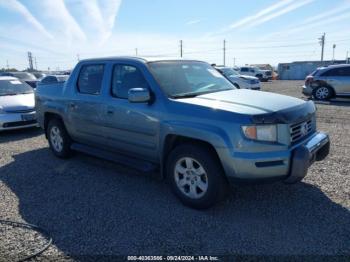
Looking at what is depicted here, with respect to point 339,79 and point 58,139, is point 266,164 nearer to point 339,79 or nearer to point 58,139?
point 58,139

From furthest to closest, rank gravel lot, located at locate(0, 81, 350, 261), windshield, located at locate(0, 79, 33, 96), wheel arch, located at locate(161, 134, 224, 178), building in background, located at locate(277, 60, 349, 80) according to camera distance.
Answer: building in background, located at locate(277, 60, 349, 80)
windshield, located at locate(0, 79, 33, 96)
wheel arch, located at locate(161, 134, 224, 178)
gravel lot, located at locate(0, 81, 350, 261)

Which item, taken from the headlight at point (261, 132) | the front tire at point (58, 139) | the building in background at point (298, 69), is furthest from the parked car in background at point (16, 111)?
the building in background at point (298, 69)

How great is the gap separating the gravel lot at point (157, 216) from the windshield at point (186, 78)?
144 centimetres

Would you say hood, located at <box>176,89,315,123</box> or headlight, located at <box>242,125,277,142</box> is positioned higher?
hood, located at <box>176,89,315,123</box>

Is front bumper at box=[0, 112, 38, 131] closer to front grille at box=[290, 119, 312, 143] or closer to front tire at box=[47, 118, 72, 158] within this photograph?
front tire at box=[47, 118, 72, 158]

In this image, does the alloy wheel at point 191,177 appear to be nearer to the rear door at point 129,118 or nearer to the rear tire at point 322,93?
the rear door at point 129,118

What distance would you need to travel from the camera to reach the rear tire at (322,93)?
1420cm

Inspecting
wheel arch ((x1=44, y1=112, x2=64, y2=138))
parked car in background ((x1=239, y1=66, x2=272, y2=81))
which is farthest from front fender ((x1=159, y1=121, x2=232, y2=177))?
parked car in background ((x1=239, y1=66, x2=272, y2=81))

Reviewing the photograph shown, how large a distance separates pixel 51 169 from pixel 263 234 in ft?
12.8

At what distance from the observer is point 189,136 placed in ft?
12.5

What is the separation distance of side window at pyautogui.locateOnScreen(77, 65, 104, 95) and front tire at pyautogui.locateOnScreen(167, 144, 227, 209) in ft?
6.40

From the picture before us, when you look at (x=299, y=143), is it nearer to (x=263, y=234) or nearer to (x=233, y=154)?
(x=233, y=154)

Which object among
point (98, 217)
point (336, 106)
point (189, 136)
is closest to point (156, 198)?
point (98, 217)

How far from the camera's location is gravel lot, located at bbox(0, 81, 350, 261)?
127 inches
